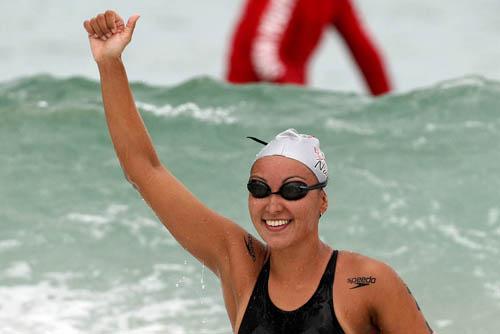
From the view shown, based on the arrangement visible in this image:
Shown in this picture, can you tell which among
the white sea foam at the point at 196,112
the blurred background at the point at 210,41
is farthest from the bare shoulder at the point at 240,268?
the blurred background at the point at 210,41

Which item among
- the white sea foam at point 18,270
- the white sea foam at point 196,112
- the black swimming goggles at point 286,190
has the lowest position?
the black swimming goggles at point 286,190

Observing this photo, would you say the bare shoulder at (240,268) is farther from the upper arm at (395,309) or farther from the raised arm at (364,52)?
the raised arm at (364,52)

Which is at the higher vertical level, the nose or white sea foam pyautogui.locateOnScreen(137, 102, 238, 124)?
white sea foam pyautogui.locateOnScreen(137, 102, 238, 124)

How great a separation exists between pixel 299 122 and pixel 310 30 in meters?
2.55

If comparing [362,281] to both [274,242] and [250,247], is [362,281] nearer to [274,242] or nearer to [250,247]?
[274,242]

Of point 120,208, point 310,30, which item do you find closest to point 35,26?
point 310,30

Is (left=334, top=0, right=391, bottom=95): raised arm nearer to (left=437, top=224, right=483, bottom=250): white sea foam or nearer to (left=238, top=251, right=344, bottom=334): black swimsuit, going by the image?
(left=437, top=224, right=483, bottom=250): white sea foam

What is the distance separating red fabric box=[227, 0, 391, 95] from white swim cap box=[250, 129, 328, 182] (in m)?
8.33

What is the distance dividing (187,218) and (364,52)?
9532 mm

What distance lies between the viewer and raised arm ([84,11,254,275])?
10.4 ft

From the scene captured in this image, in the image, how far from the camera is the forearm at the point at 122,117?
3.19 meters

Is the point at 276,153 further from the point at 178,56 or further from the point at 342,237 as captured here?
the point at 178,56

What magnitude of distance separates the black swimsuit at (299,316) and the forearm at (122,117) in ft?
1.67

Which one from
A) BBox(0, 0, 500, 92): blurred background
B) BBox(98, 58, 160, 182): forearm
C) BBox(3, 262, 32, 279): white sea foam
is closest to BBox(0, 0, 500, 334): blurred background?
BBox(3, 262, 32, 279): white sea foam
